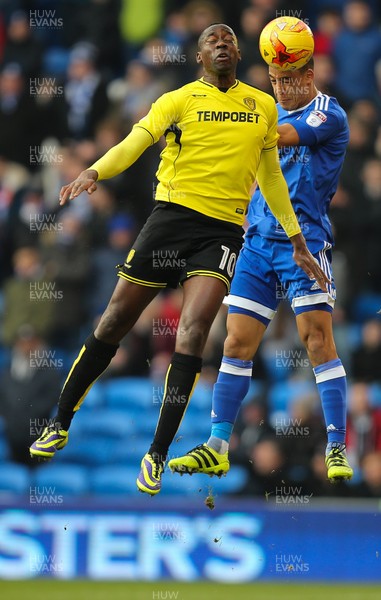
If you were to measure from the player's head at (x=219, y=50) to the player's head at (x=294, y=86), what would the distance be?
22.5 inches

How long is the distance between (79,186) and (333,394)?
2.49 m

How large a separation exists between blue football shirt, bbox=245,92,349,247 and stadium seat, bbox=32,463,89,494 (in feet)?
19.0

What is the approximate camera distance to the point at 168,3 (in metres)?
17.8

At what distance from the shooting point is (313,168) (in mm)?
9930

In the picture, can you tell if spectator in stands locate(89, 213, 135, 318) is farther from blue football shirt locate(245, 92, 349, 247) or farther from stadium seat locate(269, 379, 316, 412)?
blue football shirt locate(245, 92, 349, 247)

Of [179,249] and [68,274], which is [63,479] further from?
[179,249]

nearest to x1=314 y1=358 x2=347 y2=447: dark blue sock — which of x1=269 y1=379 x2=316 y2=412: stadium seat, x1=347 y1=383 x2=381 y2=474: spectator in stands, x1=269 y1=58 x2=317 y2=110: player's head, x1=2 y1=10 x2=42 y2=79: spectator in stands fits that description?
x1=269 y1=58 x2=317 y2=110: player's head

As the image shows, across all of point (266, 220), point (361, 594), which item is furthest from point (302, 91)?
point (361, 594)

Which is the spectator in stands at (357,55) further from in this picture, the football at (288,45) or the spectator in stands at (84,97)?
the football at (288,45)

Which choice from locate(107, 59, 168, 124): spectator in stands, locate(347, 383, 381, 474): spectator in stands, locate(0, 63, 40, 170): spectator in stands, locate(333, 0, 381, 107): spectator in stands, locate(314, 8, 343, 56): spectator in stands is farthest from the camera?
locate(0, 63, 40, 170): spectator in stands

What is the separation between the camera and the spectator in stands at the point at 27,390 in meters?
14.8

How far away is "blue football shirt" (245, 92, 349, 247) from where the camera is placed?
9.90 meters

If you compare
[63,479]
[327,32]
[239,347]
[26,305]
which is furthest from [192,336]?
[327,32]

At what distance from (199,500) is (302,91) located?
17.2 feet
